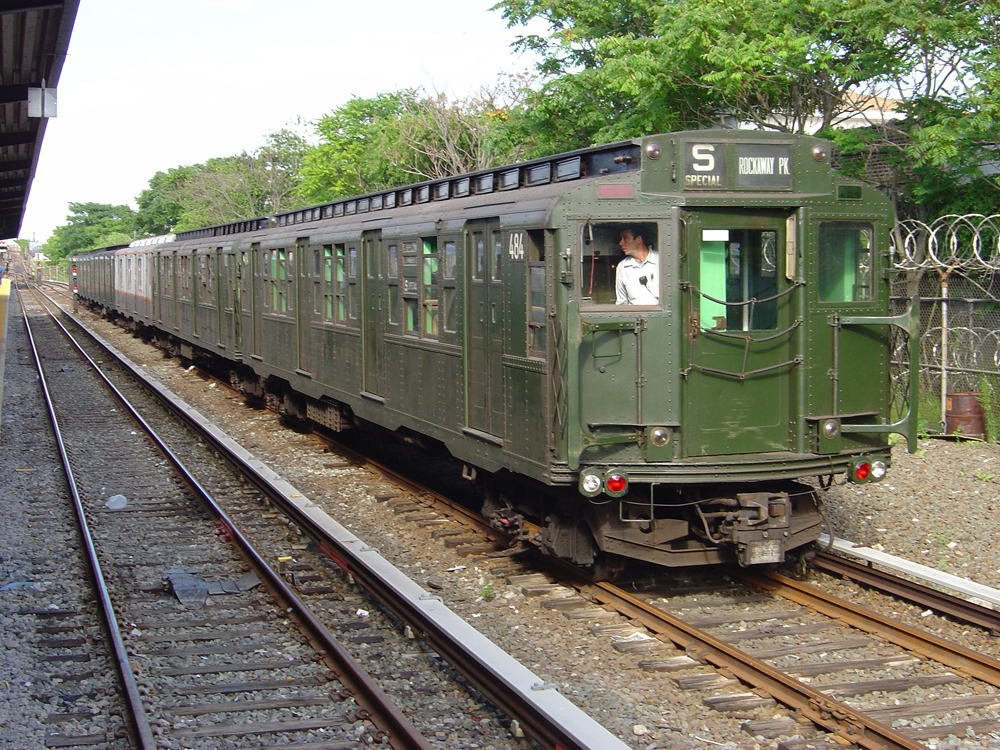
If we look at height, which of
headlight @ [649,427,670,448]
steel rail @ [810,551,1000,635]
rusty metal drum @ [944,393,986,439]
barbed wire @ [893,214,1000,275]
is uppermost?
barbed wire @ [893,214,1000,275]

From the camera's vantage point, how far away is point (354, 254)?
11.3 meters

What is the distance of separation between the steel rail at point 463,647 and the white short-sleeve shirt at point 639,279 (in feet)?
7.83

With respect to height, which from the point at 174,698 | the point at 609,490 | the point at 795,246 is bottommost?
the point at 174,698

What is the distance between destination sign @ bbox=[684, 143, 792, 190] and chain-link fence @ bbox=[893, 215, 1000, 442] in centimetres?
552

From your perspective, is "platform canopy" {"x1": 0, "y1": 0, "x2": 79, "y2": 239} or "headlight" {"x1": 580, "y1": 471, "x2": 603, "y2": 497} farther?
"platform canopy" {"x1": 0, "y1": 0, "x2": 79, "y2": 239}

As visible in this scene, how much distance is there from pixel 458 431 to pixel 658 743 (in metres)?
3.84

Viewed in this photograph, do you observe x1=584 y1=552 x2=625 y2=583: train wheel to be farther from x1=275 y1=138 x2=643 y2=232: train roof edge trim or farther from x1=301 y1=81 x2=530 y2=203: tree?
x1=301 y1=81 x2=530 y2=203: tree

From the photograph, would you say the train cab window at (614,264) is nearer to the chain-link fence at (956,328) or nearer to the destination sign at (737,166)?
the destination sign at (737,166)

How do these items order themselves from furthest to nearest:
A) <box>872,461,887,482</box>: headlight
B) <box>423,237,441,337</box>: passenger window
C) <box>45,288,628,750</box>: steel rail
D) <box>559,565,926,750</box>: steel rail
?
<box>423,237,441,337</box>: passenger window, <box>872,461,887,482</box>: headlight, <box>559,565,926,750</box>: steel rail, <box>45,288,628,750</box>: steel rail

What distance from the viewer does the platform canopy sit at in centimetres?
941

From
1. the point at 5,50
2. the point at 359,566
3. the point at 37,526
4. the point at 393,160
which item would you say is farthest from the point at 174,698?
the point at 393,160

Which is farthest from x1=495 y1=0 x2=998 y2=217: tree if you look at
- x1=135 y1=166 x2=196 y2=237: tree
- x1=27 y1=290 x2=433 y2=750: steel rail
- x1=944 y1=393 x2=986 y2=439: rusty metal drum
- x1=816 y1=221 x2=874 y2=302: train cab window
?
x1=135 y1=166 x2=196 y2=237: tree

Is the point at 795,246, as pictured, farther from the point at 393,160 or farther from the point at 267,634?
the point at 393,160

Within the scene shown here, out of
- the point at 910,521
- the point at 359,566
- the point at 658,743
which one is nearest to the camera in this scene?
the point at 658,743
